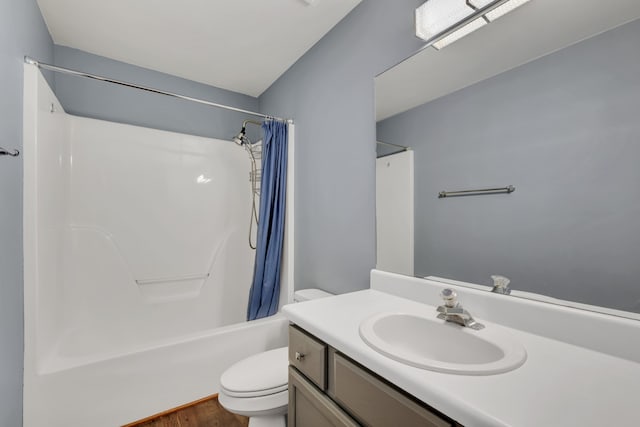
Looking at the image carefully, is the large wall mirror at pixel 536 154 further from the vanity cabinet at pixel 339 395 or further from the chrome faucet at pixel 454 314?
the vanity cabinet at pixel 339 395

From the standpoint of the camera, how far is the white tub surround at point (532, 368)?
0.51 meters

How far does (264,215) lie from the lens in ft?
7.09

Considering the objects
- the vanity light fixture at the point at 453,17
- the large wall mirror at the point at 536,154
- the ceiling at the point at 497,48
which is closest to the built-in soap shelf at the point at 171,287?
the large wall mirror at the point at 536,154

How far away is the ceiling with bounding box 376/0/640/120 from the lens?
82 cm

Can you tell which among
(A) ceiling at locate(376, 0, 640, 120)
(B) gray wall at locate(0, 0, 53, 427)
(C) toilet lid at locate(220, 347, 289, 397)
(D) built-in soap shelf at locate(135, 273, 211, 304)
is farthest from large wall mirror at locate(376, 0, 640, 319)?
(D) built-in soap shelf at locate(135, 273, 211, 304)

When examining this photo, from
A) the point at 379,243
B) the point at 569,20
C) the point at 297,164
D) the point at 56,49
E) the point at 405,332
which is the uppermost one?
the point at 56,49

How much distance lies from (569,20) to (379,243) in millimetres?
1081

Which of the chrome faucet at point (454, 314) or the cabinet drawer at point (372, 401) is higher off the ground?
the chrome faucet at point (454, 314)

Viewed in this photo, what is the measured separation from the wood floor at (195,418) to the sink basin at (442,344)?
118cm

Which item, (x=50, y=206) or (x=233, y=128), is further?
(x=233, y=128)

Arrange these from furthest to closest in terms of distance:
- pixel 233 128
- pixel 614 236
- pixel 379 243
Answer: pixel 233 128 < pixel 379 243 < pixel 614 236

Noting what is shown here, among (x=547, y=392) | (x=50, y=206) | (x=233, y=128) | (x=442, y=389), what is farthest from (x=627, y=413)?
(x=233, y=128)

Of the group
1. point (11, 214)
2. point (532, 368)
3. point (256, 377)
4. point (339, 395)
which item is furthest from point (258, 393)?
point (11, 214)

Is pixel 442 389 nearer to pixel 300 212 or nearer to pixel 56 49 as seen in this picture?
pixel 300 212
